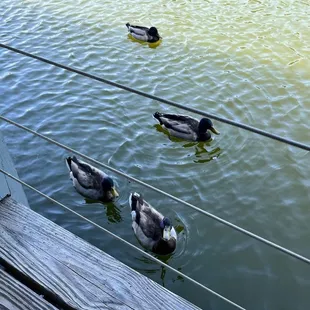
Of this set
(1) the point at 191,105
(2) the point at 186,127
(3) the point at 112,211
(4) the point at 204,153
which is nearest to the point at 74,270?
(3) the point at 112,211

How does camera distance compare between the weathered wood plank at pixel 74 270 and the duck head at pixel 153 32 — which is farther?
the duck head at pixel 153 32

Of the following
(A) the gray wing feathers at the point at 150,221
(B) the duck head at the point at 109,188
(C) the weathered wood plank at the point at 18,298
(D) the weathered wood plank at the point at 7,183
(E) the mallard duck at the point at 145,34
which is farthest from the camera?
(E) the mallard duck at the point at 145,34

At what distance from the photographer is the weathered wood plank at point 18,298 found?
6.51 ft

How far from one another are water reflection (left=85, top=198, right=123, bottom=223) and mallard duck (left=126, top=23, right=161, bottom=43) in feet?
16.6

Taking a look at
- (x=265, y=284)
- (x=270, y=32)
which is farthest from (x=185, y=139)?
(x=270, y=32)

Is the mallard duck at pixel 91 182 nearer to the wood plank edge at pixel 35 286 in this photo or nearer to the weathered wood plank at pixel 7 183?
the weathered wood plank at pixel 7 183

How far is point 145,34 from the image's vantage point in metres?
10.6

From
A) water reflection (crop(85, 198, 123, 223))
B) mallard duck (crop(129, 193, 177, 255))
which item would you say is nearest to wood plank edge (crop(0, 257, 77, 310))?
mallard duck (crop(129, 193, 177, 255))

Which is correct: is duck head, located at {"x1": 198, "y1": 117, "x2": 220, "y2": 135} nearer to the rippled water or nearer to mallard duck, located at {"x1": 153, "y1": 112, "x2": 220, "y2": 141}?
mallard duck, located at {"x1": 153, "y1": 112, "x2": 220, "y2": 141}

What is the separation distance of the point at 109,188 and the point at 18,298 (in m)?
4.53

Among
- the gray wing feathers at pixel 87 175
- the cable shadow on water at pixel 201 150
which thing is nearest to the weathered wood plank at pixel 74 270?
the gray wing feathers at pixel 87 175

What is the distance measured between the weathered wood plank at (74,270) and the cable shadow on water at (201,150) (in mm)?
5158

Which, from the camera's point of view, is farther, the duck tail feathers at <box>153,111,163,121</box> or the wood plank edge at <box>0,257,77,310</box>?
the duck tail feathers at <box>153,111,163,121</box>

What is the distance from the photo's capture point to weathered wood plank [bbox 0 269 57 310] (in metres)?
1.98
